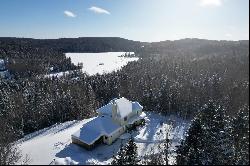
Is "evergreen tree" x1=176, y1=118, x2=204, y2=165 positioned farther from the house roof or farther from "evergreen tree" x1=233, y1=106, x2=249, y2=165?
the house roof

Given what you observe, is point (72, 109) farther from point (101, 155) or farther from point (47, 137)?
point (101, 155)

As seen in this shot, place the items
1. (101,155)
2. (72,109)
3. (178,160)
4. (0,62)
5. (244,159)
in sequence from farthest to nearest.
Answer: (0,62)
(72,109)
(101,155)
(178,160)
(244,159)

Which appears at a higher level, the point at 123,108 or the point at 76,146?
the point at 123,108

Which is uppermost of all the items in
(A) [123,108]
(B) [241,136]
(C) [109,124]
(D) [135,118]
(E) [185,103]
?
(B) [241,136]

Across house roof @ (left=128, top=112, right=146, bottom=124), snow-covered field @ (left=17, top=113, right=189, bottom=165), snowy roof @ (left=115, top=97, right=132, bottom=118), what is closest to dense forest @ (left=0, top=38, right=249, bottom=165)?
snow-covered field @ (left=17, top=113, right=189, bottom=165)

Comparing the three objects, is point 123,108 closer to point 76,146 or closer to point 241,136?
point 76,146

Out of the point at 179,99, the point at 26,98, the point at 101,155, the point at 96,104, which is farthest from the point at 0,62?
the point at 101,155

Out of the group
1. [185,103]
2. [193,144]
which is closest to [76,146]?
[193,144]

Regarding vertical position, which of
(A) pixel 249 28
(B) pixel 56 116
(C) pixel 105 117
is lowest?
(B) pixel 56 116
